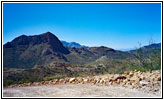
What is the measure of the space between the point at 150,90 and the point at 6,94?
3475 mm

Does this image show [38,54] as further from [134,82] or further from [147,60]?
[134,82]

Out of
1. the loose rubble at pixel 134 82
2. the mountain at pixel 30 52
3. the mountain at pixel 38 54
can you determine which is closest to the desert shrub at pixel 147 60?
the loose rubble at pixel 134 82

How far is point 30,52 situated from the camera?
52.7 metres

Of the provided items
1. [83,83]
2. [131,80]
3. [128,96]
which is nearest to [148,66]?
[131,80]

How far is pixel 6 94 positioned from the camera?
4.93 meters

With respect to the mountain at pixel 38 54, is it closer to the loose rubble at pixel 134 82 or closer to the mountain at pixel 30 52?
the mountain at pixel 30 52

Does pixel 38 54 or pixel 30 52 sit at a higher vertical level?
pixel 30 52

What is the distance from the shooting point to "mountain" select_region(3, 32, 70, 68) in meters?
41.7

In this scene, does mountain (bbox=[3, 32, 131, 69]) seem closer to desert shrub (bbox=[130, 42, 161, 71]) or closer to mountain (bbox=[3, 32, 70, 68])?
mountain (bbox=[3, 32, 70, 68])

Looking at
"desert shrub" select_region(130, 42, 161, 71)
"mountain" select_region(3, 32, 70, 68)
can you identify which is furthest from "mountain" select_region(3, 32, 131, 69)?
"desert shrub" select_region(130, 42, 161, 71)

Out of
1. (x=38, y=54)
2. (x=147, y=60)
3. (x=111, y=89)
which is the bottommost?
(x=111, y=89)

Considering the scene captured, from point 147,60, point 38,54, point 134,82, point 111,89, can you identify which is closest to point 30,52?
point 38,54

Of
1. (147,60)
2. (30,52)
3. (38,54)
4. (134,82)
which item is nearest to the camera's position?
(134,82)

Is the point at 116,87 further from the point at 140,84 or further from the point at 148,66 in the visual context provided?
the point at 148,66
